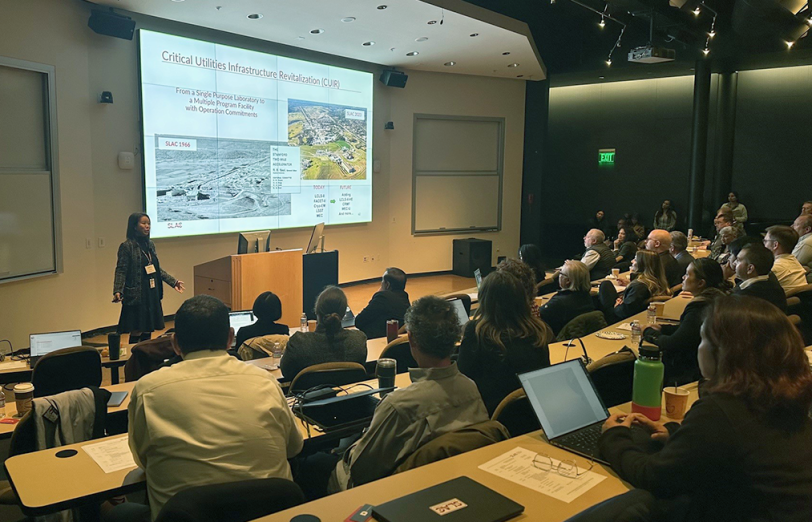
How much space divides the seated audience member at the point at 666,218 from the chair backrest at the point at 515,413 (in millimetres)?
11188

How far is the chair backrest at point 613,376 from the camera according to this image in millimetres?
2984

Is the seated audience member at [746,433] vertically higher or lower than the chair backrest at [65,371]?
higher

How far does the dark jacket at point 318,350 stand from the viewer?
3473mm

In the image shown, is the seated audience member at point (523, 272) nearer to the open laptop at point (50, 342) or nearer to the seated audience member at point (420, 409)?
the seated audience member at point (420, 409)

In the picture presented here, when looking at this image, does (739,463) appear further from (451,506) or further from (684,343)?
(684,343)

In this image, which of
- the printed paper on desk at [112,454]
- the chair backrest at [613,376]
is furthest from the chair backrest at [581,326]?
the printed paper on desk at [112,454]

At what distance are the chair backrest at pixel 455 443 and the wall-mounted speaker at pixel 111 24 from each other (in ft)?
21.1

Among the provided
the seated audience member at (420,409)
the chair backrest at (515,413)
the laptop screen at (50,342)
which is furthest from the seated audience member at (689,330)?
the laptop screen at (50,342)

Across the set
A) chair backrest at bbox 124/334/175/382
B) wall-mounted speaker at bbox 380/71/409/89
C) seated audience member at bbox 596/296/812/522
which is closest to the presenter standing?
chair backrest at bbox 124/334/175/382

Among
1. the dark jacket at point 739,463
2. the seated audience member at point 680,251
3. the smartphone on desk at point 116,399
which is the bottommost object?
the smartphone on desk at point 116,399

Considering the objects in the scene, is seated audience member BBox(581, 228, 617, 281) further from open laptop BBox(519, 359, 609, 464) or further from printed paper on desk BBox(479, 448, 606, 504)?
printed paper on desk BBox(479, 448, 606, 504)

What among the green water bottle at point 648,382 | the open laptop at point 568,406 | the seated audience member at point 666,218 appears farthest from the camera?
the seated audience member at point 666,218

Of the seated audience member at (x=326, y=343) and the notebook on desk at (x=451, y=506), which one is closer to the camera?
the notebook on desk at (x=451, y=506)

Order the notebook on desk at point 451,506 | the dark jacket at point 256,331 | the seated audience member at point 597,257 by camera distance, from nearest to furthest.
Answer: the notebook on desk at point 451,506, the dark jacket at point 256,331, the seated audience member at point 597,257
